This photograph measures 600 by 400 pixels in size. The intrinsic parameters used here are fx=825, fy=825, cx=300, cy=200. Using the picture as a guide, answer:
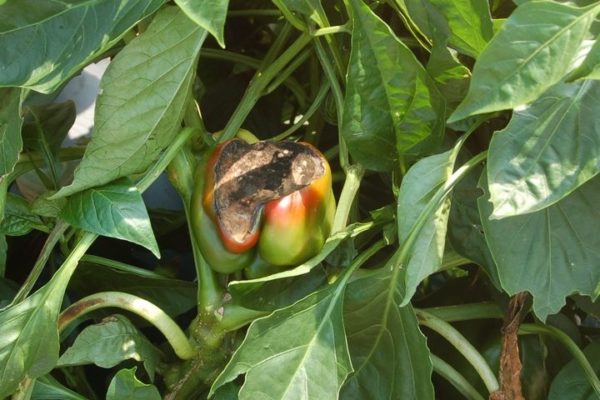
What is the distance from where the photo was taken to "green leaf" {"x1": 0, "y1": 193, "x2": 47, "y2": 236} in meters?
0.59

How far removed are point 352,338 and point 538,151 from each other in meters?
0.20

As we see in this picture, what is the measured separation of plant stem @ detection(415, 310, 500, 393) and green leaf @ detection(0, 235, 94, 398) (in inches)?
10.1

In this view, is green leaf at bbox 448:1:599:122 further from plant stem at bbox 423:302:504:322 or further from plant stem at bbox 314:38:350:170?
plant stem at bbox 423:302:504:322

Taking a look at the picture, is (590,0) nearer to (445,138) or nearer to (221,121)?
(445,138)

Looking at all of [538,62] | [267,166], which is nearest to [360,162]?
[267,166]

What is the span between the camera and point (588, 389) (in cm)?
63

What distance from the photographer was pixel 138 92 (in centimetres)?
52

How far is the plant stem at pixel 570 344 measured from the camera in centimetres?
62

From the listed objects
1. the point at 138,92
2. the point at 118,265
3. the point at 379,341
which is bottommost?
the point at 379,341

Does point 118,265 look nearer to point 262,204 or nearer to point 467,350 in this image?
point 262,204

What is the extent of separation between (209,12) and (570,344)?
1.29 feet

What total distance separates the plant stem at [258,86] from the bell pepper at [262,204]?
0.14 ft

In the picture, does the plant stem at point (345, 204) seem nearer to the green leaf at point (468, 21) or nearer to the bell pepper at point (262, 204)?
the bell pepper at point (262, 204)

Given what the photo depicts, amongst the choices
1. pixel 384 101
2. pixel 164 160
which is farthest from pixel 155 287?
pixel 384 101
